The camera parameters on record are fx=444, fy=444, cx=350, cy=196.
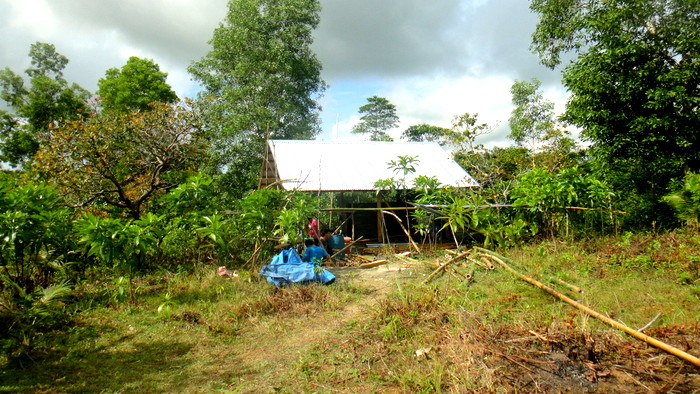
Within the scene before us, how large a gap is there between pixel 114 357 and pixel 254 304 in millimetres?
1649

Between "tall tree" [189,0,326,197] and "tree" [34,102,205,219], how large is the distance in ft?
18.7

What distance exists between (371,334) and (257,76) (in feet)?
51.5

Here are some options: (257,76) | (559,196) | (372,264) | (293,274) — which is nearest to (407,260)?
Result: (372,264)

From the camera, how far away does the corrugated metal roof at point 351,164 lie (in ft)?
38.6

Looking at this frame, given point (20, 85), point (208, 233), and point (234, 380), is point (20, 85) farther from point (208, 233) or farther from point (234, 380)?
point (234, 380)

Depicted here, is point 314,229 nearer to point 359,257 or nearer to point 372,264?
point 359,257

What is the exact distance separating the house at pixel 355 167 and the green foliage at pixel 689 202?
4.98 meters

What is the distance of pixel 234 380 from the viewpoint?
3699mm

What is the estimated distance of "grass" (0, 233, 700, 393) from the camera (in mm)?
3369

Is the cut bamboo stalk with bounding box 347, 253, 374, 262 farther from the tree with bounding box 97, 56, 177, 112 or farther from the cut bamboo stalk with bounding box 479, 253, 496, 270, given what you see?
the tree with bounding box 97, 56, 177, 112

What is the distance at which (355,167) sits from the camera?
500 inches

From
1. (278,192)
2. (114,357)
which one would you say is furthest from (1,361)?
(278,192)

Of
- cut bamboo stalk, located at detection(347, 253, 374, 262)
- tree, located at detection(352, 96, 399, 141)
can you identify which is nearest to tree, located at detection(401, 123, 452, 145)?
tree, located at detection(352, 96, 399, 141)

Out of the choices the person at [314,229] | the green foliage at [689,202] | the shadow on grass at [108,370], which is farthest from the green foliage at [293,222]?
the green foliage at [689,202]
